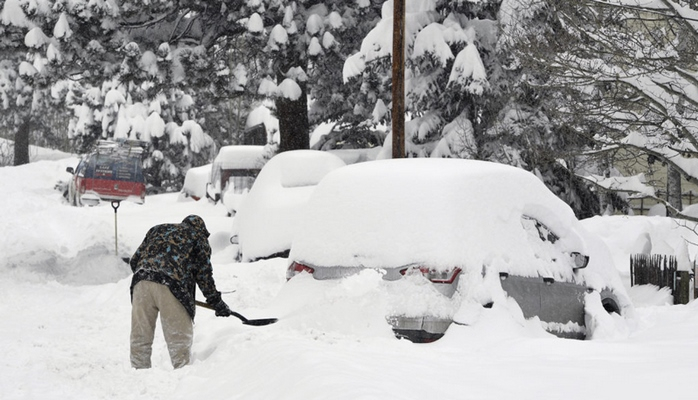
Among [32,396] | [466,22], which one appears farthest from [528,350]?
[466,22]

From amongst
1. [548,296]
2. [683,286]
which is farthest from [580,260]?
A: [683,286]

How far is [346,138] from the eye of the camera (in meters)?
24.0

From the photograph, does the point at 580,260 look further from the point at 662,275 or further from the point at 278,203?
the point at 662,275

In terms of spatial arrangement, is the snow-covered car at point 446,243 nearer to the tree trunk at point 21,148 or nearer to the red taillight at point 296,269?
the red taillight at point 296,269

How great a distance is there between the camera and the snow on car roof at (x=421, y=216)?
22.0ft

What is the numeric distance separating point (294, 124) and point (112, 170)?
9.30 m

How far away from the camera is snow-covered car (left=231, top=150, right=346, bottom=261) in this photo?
1285 cm

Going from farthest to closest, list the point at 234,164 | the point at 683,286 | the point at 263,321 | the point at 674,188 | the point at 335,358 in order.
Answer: the point at 234,164 → the point at 674,188 → the point at 683,286 → the point at 263,321 → the point at 335,358

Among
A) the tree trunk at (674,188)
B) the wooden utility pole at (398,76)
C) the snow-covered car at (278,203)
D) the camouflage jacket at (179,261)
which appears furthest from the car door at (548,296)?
the tree trunk at (674,188)

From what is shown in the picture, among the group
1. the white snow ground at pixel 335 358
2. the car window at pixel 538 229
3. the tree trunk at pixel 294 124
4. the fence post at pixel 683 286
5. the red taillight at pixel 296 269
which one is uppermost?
the tree trunk at pixel 294 124

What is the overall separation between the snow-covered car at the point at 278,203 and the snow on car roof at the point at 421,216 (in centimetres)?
492

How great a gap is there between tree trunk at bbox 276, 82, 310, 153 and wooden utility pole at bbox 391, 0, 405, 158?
4.70 meters

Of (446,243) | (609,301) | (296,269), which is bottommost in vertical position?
(609,301)

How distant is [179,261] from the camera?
23.7 ft
